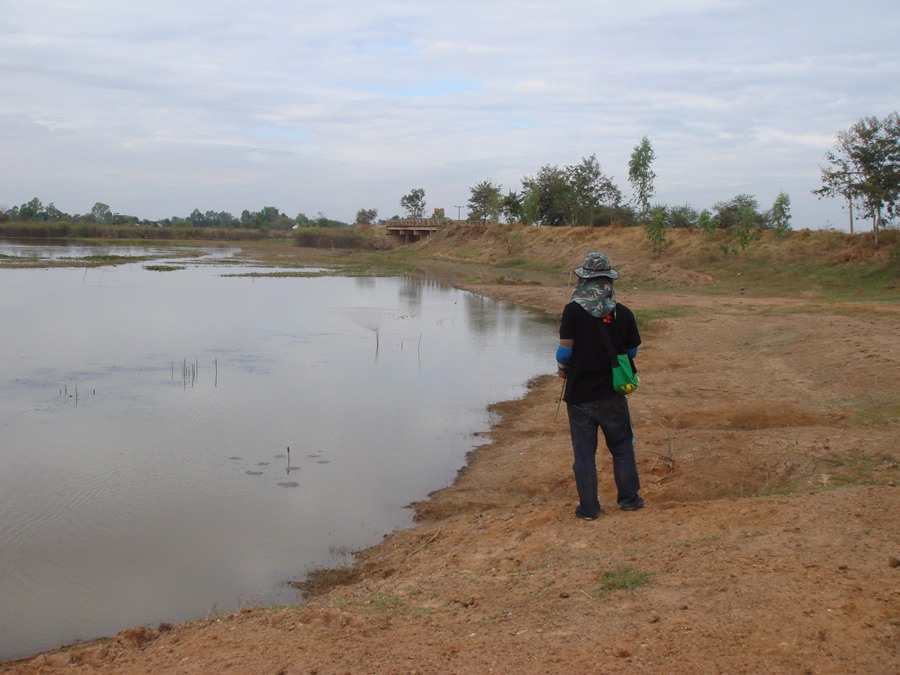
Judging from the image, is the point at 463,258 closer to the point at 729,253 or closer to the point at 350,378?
the point at 729,253

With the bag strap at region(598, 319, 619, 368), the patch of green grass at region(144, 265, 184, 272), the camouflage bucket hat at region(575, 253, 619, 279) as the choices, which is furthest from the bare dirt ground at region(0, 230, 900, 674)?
the patch of green grass at region(144, 265, 184, 272)

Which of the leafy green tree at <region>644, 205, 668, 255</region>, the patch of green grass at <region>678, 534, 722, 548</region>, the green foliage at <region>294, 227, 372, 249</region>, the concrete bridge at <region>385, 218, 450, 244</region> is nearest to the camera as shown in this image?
the patch of green grass at <region>678, 534, 722, 548</region>

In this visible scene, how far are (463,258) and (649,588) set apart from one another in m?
53.7

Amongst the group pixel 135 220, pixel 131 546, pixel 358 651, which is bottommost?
pixel 131 546

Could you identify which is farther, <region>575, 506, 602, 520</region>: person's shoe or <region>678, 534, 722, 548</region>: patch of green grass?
<region>575, 506, 602, 520</region>: person's shoe

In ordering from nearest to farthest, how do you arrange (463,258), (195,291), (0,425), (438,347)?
1. (0,425)
2. (438,347)
3. (195,291)
4. (463,258)

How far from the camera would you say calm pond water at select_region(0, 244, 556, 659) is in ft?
21.6

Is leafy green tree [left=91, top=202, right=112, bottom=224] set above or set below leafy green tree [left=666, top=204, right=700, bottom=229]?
above

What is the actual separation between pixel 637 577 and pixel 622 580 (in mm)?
86

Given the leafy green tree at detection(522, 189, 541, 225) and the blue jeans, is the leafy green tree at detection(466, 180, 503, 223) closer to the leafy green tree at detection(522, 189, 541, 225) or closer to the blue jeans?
the leafy green tree at detection(522, 189, 541, 225)

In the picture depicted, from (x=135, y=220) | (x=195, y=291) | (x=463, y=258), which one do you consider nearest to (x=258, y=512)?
(x=195, y=291)

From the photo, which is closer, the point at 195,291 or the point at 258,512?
the point at 258,512

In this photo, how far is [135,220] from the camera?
129 meters

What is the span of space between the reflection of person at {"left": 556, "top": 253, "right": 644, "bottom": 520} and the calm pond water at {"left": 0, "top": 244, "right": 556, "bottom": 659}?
2.46 metres
